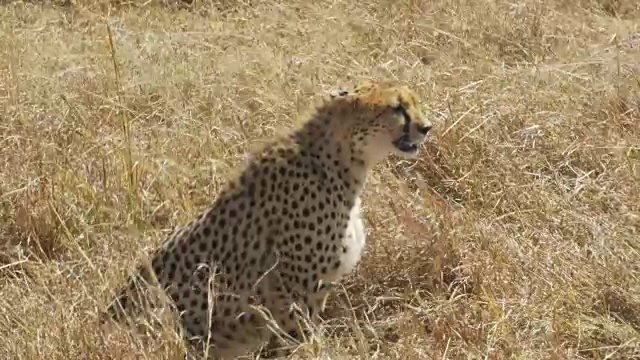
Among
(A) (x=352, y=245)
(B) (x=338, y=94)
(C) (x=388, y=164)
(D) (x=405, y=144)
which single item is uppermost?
(B) (x=338, y=94)

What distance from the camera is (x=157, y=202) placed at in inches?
122

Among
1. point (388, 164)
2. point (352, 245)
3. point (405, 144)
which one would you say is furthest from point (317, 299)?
point (388, 164)

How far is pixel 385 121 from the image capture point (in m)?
2.56

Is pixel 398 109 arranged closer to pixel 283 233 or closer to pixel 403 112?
pixel 403 112

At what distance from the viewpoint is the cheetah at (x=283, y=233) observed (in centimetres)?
239

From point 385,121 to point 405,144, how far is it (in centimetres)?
7

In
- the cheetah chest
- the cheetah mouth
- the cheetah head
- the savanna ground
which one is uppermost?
the cheetah head

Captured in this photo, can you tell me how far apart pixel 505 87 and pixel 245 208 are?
65.7 inches

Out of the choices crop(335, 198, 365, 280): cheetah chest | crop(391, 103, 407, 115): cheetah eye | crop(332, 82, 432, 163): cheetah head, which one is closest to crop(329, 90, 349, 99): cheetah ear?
crop(332, 82, 432, 163): cheetah head

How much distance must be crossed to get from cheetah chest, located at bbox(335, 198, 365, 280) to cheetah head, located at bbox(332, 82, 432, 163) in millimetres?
157

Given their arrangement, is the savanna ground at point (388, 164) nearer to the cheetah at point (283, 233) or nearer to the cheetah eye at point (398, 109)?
the cheetah at point (283, 233)

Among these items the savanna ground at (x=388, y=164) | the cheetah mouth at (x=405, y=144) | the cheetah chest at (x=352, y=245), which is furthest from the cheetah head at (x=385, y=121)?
the savanna ground at (x=388, y=164)

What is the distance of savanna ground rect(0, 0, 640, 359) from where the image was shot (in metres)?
2.40

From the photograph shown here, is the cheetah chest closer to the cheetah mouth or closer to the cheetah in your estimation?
the cheetah
